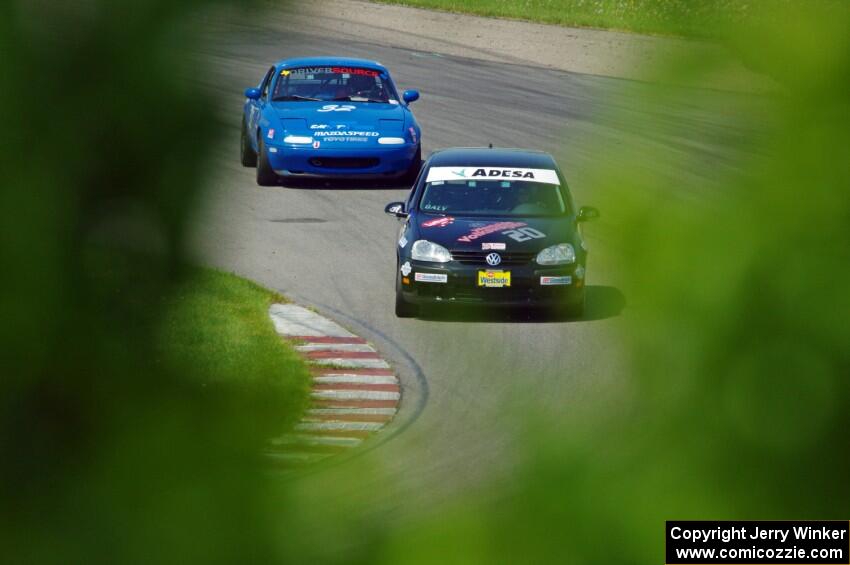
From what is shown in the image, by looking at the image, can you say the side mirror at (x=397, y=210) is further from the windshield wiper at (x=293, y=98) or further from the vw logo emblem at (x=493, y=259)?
the windshield wiper at (x=293, y=98)

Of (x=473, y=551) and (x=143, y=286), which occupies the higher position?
(x=143, y=286)

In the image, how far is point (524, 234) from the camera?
50.8 feet

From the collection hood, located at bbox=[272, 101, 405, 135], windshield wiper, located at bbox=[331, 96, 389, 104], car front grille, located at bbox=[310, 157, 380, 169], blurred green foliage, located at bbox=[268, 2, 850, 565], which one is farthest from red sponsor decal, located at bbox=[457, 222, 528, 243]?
blurred green foliage, located at bbox=[268, 2, 850, 565]

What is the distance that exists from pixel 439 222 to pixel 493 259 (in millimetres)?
786

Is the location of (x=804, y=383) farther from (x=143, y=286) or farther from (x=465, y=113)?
(x=465, y=113)

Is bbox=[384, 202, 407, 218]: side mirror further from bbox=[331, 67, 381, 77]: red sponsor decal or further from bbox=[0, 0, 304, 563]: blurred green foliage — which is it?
bbox=[0, 0, 304, 563]: blurred green foliage

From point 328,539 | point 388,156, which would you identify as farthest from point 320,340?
point 328,539

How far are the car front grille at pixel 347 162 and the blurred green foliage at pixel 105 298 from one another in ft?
66.5

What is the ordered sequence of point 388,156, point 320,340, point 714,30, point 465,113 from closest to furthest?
point 714,30, point 320,340, point 388,156, point 465,113

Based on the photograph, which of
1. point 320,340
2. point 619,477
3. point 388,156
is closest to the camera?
point 619,477

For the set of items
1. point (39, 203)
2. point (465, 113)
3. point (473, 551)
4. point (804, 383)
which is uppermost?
point (39, 203)

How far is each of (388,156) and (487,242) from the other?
21.3 feet

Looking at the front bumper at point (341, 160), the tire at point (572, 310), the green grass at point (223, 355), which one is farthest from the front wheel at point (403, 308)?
the green grass at point (223, 355)

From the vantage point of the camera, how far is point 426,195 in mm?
16281
